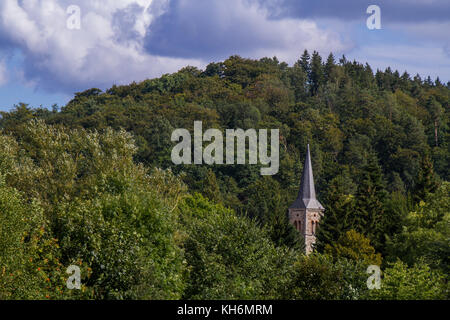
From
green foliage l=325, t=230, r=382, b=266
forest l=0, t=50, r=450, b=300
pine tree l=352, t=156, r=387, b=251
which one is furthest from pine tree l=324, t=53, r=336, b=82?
green foliage l=325, t=230, r=382, b=266

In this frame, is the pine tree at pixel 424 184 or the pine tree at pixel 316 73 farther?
the pine tree at pixel 316 73

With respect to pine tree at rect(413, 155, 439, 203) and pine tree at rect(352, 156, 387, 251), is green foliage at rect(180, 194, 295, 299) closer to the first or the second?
pine tree at rect(352, 156, 387, 251)

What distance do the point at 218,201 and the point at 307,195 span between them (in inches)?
403

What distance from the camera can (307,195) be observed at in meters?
86.6

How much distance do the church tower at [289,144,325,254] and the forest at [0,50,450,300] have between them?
3.95 meters

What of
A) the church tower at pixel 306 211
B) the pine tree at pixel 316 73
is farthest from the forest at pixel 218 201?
the pine tree at pixel 316 73

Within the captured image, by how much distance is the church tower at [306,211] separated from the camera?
83750 mm

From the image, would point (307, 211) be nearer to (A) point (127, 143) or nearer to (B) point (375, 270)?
(A) point (127, 143)

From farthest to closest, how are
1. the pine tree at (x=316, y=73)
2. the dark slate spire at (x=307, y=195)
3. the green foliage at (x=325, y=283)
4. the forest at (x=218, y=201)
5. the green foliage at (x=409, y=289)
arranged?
the pine tree at (x=316, y=73)
the dark slate spire at (x=307, y=195)
the green foliage at (x=325, y=283)
the green foliage at (x=409, y=289)
the forest at (x=218, y=201)

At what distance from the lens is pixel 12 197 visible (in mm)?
32969

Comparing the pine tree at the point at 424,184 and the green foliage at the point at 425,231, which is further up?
the pine tree at the point at 424,184

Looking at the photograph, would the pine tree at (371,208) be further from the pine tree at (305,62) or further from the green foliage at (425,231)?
the pine tree at (305,62)

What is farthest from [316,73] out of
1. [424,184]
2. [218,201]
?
[424,184]
